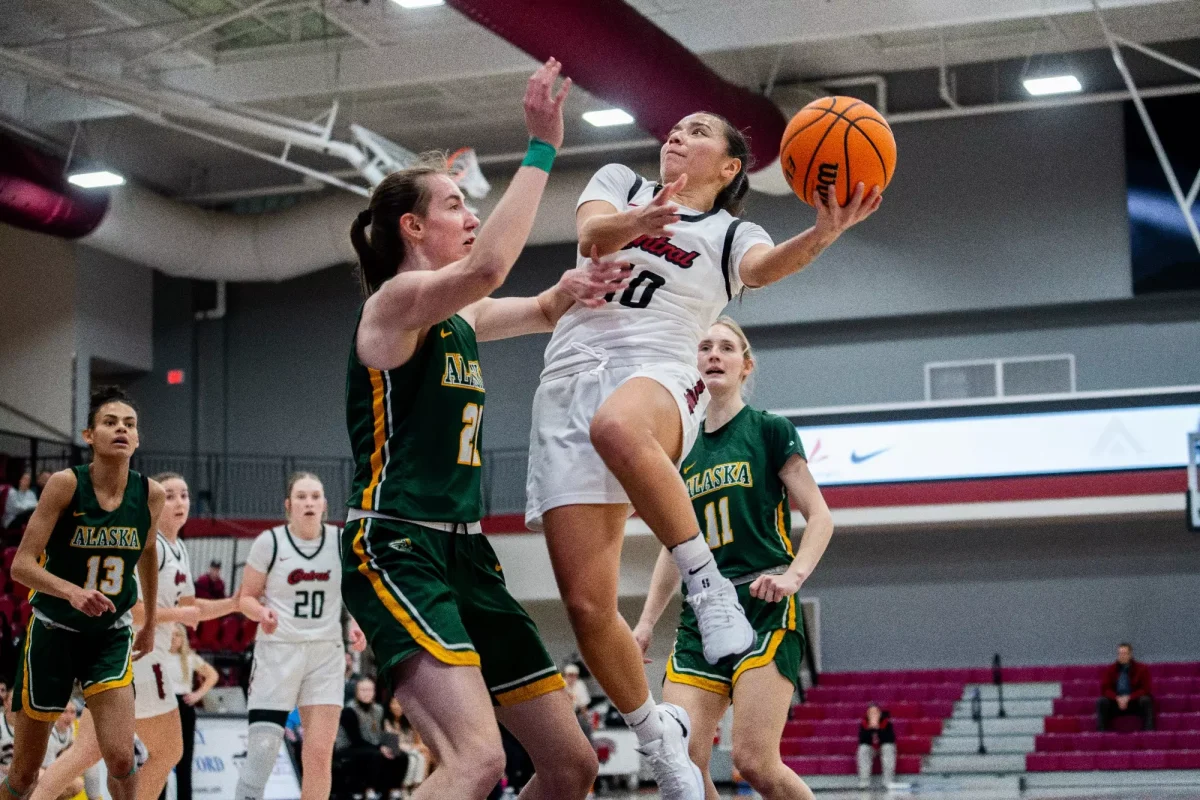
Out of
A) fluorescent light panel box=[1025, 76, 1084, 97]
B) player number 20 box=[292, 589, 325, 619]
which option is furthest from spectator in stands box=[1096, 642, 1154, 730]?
player number 20 box=[292, 589, 325, 619]

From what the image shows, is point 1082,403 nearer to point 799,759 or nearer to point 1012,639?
point 1012,639

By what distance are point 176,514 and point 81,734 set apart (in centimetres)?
134

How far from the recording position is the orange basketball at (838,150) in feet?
14.0

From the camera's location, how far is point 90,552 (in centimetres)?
673

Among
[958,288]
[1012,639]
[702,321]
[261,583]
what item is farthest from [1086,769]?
[702,321]

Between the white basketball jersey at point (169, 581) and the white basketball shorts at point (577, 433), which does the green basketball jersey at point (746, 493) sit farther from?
the white basketball jersey at point (169, 581)

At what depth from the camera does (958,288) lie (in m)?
20.5

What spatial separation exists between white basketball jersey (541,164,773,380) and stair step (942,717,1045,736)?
15414 millimetres

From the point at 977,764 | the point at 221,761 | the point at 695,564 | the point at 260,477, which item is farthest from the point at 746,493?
the point at 260,477

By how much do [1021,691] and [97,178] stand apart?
13.9 m

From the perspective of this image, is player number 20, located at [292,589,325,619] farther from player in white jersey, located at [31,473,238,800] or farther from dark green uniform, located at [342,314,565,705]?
dark green uniform, located at [342,314,565,705]

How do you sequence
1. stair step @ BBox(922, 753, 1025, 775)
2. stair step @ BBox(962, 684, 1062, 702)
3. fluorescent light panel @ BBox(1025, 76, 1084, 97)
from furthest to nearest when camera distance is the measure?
stair step @ BBox(962, 684, 1062, 702) < stair step @ BBox(922, 753, 1025, 775) < fluorescent light panel @ BBox(1025, 76, 1084, 97)

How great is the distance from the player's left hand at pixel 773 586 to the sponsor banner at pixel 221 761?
7404mm

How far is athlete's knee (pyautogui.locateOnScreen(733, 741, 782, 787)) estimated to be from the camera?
4.90 meters
